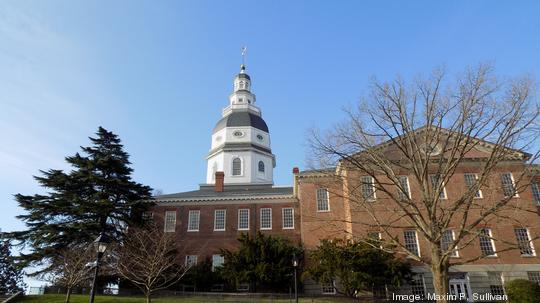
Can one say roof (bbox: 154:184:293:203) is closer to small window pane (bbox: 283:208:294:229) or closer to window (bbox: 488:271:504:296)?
small window pane (bbox: 283:208:294:229)

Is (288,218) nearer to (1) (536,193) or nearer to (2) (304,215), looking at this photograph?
(2) (304,215)

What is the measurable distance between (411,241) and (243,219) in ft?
47.4

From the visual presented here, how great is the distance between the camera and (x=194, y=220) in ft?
115

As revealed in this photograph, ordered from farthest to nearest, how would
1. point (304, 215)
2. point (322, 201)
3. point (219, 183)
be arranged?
point (219, 183)
point (322, 201)
point (304, 215)

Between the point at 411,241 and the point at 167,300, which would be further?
the point at 411,241

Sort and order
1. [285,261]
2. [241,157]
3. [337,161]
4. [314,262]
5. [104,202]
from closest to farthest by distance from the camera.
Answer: [337,161], [314,262], [285,261], [104,202], [241,157]

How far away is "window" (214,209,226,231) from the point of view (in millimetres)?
34406

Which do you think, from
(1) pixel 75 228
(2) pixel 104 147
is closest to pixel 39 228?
(1) pixel 75 228

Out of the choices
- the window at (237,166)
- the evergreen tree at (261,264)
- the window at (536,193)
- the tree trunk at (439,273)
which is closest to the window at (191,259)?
the evergreen tree at (261,264)

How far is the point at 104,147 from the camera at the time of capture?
3309cm

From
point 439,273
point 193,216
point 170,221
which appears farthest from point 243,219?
point 439,273

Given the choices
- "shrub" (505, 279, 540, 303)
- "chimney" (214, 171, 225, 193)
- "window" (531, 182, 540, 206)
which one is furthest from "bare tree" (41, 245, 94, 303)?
"window" (531, 182, 540, 206)

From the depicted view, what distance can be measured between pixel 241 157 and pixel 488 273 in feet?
90.9

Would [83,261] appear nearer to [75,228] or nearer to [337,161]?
[75,228]
